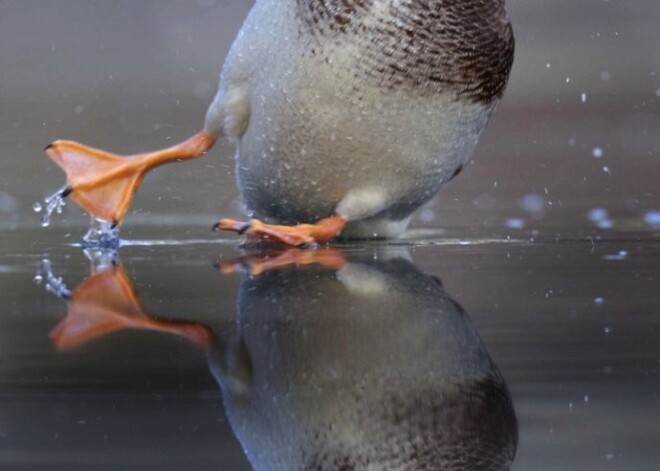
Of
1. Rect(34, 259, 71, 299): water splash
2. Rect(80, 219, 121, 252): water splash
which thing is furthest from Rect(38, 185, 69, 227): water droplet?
Rect(34, 259, 71, 299): water splash

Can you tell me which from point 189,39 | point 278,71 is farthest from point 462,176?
point 189,39

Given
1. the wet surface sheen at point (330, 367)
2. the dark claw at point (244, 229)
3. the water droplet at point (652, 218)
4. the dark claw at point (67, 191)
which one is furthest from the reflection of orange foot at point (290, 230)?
the water droplet at point (652, 218)

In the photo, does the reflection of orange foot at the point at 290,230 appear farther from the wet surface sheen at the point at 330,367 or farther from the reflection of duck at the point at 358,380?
the reflection of duck at the point at 358,380

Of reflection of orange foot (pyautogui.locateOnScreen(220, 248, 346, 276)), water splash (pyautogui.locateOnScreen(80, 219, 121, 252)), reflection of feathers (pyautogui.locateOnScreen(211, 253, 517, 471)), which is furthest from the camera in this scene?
water splash (pyautogui.locateOnScreen(80, 219, 121, 252))

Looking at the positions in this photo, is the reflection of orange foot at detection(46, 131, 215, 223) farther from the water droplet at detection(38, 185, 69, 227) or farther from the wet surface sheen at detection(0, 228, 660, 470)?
the wet surface sheen at detection(0, 228, 660, 470)

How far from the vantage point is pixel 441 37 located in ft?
13.5

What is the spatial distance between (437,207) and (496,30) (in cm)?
166

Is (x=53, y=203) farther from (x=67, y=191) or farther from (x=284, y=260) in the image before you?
(x=284, y=260)

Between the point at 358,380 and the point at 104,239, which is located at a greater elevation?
the point at 358,380

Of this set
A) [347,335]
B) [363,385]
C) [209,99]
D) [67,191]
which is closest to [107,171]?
[67,191]

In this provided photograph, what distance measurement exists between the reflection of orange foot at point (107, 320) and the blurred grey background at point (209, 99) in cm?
178

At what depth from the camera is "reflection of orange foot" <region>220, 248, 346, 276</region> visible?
152 inches

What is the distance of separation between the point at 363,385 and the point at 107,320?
30.0 inches

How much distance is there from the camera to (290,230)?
4293 mm
